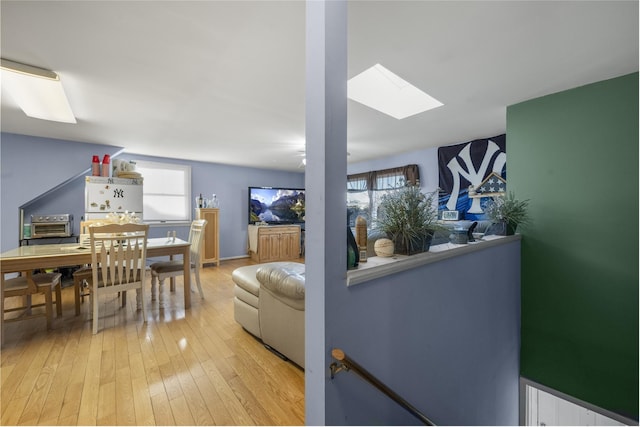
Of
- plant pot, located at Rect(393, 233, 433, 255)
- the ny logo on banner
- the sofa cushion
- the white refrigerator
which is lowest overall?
the sofa cushion

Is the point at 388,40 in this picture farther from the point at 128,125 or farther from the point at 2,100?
the point at 2,100

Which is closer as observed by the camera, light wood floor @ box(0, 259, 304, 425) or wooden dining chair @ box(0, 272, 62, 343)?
light wood floor @ box(0, 259, 304, 425)

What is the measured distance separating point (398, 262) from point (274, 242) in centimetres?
521

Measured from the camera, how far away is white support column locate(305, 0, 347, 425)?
2.91 ft

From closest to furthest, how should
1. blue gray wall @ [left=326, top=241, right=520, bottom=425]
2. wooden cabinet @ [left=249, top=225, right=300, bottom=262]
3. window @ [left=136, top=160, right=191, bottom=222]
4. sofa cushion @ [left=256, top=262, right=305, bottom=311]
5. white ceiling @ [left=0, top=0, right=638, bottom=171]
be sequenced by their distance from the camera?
1. blue gray wall @ [left=326, top=241, right=520, bottom=425]
2. white ceiling @ [left=0, top=0, right=638, bottom=171]
3. sofa cushion @ [left=256, top=262, right=305, bottom=311]
4. window @ [left=136, top=160, right=191, bottom=222]
5. wooden cabinet @ [left=249, top=225, right=300, bottom=262]

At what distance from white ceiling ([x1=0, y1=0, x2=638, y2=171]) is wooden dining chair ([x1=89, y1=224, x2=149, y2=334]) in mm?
1301

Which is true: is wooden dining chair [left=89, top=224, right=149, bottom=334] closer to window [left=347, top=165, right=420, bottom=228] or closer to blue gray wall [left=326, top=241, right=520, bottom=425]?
window [left=347, top=165, right=420, bottom=228]

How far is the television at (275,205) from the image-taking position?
639 cm

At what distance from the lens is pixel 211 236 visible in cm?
544

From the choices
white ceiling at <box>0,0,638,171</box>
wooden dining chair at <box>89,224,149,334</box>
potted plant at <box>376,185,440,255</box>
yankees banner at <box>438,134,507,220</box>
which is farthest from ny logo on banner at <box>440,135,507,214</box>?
wooden dining chair at <box>89,224,149,334</box>

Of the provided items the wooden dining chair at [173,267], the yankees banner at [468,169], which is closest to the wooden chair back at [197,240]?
the wooden dining chair at [173,267]

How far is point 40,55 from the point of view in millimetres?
1762

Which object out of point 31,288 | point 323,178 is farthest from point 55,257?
point 323,178

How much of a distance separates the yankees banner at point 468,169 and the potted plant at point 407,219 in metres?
2.93
